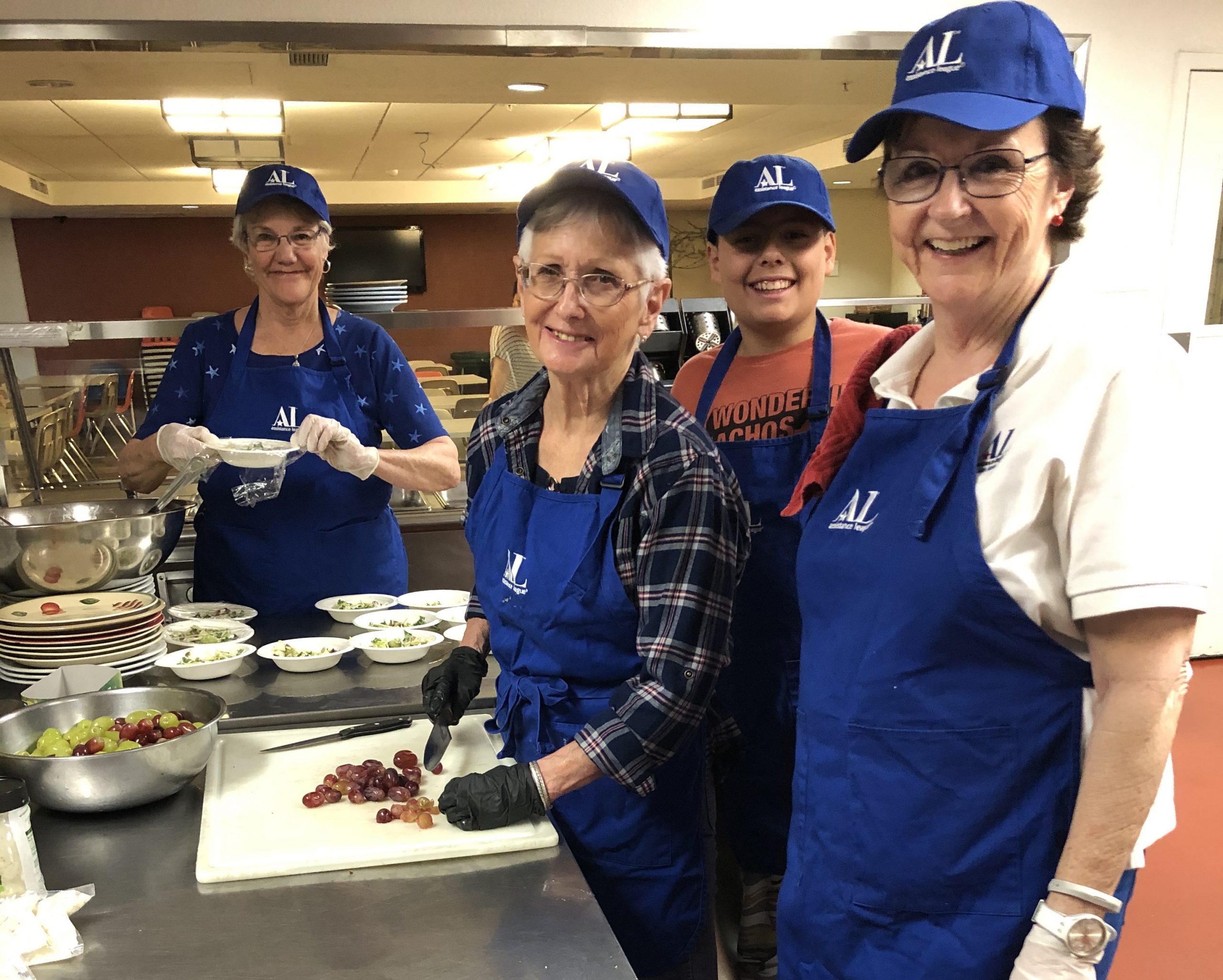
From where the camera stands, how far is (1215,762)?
11.9 ft

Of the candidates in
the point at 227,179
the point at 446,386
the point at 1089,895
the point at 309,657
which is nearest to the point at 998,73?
the point at 1089,895

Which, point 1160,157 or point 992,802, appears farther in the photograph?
point 1160,157

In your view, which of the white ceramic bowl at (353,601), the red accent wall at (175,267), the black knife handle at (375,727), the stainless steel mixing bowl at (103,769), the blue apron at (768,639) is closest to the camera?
the stainless steel mixing bowl at (103,769)

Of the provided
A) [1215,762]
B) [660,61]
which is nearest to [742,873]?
[1215,762]

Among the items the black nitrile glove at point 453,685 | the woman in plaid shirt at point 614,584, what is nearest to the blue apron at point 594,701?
the woman in plaid shirt at point 614,584

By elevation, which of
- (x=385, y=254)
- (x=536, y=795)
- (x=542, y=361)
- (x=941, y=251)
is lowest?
(x=536, y=795)

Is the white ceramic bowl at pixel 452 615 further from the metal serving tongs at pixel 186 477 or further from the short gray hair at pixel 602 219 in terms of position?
the short gray hair at pixel 602 219

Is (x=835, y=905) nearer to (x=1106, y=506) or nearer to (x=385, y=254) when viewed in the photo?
(x=1106, y=506)

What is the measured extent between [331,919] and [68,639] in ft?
3.25

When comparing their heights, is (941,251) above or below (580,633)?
above

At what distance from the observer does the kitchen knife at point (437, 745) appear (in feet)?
4.89

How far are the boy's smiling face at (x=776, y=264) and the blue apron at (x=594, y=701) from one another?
796mm

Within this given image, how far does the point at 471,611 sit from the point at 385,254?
12751 millimetres

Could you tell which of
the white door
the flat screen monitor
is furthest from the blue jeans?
the flat screen monitor
